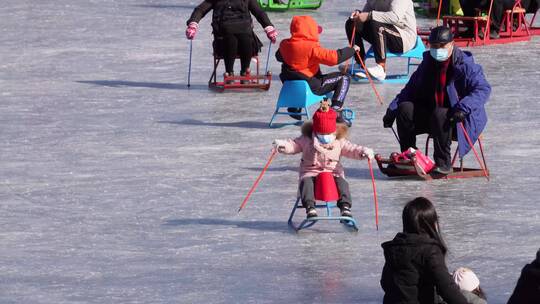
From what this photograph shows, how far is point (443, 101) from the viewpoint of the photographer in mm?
11984

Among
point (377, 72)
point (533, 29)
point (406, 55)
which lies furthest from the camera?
point (533, 29)

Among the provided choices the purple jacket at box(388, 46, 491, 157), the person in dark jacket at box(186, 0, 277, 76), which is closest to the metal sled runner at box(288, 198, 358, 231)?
the purple jacket at box(388, 46, 491, 157)

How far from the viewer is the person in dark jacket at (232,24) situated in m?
16.5

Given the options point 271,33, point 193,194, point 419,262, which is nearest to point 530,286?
point 419,262

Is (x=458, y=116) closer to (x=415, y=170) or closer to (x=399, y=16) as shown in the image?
(x=415, y=170)

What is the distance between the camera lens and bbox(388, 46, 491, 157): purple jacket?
11797mm

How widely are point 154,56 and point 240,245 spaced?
9.88m

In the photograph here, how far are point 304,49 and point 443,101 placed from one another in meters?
2.46

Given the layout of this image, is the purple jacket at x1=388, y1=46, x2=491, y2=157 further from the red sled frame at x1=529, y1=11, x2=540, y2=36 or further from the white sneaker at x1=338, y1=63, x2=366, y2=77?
the red sled frame at x1=529, y1=11, x2=540, y2=36

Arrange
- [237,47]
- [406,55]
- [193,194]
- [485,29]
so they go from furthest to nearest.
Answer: [485,29]
[406,55]
[237,47]
[193,194]

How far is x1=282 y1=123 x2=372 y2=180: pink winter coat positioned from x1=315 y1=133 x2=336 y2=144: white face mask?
35 mm

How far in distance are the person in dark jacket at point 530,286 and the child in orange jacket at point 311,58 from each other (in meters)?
7.26

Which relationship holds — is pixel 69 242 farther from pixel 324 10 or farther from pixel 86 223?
pixel 324 10

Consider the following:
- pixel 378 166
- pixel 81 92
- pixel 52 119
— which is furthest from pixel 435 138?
pixel 81 92
